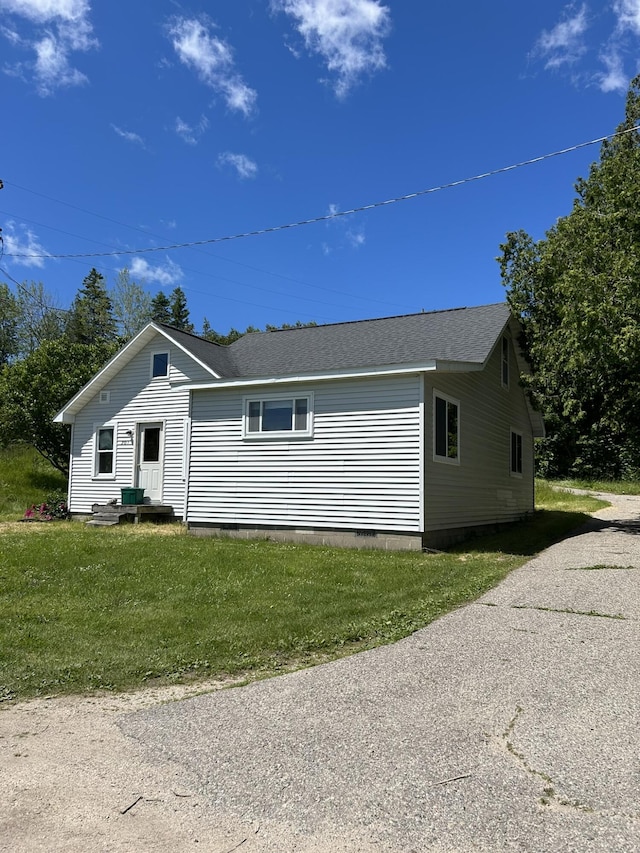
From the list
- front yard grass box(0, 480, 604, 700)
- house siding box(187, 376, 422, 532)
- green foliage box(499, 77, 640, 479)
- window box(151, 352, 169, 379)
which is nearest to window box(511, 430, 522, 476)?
green foliage box(499, 77, 640, 479)

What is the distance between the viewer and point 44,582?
8.32 metres

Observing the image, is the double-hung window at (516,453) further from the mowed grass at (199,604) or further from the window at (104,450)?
the window at (104,450)

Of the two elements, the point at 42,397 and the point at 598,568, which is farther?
the point at 42,397

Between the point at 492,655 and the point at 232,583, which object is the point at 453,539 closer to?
the point at 232,583

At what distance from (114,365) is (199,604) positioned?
1135 centimetres

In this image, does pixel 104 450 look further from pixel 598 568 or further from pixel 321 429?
pixel 598 568

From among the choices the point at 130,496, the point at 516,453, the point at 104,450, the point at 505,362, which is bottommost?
the point at 130,496

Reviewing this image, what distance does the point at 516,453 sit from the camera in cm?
1861

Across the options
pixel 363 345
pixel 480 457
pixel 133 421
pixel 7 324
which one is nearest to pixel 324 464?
pixel 363 345

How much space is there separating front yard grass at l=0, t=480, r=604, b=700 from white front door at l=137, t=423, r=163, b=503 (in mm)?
4130

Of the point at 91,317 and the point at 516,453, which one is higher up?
the point at 91,317

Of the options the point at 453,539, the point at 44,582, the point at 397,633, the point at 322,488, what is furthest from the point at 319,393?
the point at 397,633

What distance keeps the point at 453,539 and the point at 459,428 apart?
232cm

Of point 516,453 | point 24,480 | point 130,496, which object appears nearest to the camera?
point 130,496
